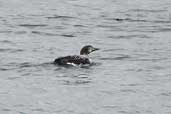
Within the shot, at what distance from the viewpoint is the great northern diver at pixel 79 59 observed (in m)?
25.2

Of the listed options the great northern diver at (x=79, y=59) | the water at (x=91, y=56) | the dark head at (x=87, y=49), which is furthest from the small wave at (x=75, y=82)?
the dark head at (x=87, y=49)

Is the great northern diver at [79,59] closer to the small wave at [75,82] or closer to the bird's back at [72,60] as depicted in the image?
the bird's back at [72,60]

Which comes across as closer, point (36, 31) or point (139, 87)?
point (139, 87)

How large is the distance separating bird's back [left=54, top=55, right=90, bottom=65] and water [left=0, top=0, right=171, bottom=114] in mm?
220

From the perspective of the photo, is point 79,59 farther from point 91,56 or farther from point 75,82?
point 75,82

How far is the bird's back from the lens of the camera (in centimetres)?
2512

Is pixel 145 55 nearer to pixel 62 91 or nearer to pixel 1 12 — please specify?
pixel 62 91

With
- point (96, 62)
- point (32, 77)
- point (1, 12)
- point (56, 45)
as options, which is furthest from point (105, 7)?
point (32, 77)

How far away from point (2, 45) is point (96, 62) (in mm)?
4056

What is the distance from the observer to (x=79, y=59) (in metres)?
25.9

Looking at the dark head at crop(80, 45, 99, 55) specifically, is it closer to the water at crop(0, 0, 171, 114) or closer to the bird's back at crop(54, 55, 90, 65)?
the water at crop(0, 0, 171, 114)

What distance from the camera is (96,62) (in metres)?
26.7

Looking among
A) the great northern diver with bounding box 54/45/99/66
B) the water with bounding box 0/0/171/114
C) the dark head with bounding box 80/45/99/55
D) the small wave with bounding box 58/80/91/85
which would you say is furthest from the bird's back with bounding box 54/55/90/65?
the small wave with bounding box 58/80/91/85

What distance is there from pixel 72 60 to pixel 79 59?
0.47m
